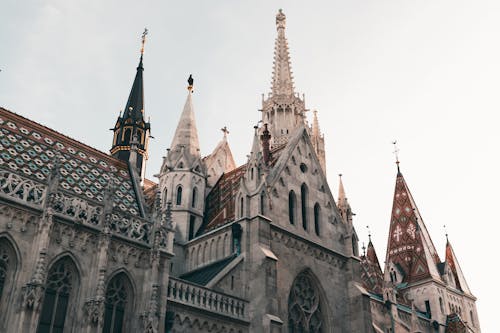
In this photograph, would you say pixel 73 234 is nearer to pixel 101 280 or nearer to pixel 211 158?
pixel 101 280

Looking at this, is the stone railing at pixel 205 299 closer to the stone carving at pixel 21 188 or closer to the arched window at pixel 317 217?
the stone carving at pixel 21 188

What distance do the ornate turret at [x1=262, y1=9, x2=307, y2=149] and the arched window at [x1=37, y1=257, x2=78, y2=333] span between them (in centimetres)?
2650

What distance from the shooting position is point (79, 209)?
55.6ft

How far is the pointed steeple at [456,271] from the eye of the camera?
44.4 metres

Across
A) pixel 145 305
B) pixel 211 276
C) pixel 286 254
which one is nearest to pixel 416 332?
pixel 286 254

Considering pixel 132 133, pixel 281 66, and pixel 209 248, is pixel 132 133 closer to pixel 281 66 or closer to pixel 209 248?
pixel 209 248

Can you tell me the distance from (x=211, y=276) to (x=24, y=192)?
8291mm

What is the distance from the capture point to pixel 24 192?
625 inches

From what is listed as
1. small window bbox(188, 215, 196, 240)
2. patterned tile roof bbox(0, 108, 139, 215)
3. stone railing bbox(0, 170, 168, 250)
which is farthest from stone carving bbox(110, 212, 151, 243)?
small window bbox(188, 215, 196, 240)

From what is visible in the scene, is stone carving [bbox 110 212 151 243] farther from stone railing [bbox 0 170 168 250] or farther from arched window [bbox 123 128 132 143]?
arched window [bbox 123 128 132 143]

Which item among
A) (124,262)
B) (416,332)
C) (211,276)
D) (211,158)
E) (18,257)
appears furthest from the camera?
(416,332)

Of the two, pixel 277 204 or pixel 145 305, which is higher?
pixel 277 204

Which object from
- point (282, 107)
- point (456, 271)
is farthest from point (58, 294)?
point (456, 271)

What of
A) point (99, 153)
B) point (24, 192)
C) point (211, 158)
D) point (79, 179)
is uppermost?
point (211, 158)
